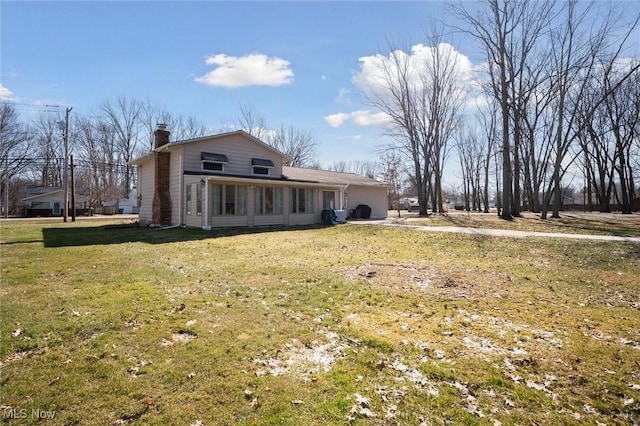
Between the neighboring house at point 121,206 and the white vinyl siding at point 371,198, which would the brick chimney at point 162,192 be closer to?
the white vinyl siding at point 371,198

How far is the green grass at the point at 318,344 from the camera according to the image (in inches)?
102

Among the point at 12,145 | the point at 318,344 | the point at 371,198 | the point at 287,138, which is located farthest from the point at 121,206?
the point at 318,344

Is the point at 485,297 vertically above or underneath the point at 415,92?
underneath

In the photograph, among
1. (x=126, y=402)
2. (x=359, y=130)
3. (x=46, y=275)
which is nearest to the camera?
(x=126, y=402)

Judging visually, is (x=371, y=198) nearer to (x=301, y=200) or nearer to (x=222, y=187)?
(x=301, y=200)

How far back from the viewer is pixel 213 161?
17391 mm

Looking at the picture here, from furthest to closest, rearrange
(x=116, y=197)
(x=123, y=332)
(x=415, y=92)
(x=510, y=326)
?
(x=116, y=197) → (x=415, y=92) → (x=510, y=326) → (x=123, y=332)

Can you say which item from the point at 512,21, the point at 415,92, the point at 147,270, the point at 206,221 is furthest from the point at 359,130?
the point at 147,270

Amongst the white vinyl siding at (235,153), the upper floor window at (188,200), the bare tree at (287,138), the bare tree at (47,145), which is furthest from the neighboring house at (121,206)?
the upper floor window at (188,200)

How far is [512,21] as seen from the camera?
21.0 metres

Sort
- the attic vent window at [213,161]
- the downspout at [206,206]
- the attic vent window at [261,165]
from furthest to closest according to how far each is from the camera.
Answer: the attic vent window at [261,165] → the attic vent window at [213,161] → the downspout at [206,206]

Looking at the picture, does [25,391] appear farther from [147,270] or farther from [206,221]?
[206,221]

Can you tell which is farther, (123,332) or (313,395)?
(123,332)

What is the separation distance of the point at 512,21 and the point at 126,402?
87.2 ft
